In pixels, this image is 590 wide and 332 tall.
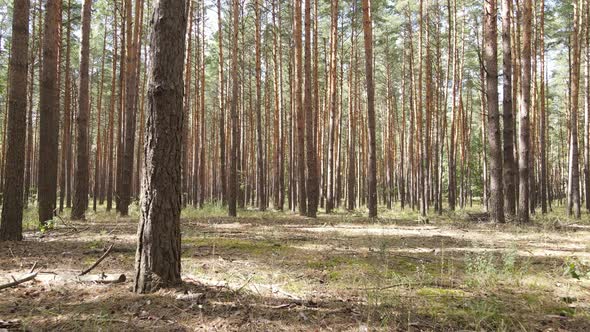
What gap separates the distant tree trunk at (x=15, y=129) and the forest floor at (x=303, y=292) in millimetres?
496

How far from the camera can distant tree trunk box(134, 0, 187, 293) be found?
3.37 m

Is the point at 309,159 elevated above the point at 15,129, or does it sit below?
below

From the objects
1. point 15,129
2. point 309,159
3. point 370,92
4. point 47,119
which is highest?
point 370,92

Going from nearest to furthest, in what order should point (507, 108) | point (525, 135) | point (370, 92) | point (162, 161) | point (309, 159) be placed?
point (162, 161), point (507, 108), point (525, 135), point (370, 92), point (309, 159)

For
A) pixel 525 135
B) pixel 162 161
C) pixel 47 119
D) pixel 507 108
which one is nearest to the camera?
pixel 162 161

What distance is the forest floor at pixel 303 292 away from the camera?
2.94 m

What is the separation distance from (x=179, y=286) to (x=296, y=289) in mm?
1130

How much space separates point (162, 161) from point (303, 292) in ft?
6.01

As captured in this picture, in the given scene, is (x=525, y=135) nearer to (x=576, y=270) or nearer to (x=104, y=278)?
(x=576, y=270)

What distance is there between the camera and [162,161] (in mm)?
3375

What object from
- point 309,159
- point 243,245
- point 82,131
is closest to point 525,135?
point 309,159

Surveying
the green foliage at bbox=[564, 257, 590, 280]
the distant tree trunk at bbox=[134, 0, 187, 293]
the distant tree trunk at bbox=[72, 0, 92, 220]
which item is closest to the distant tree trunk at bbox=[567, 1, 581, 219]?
the green foliage at bbox=[564, 257, 590, 280]

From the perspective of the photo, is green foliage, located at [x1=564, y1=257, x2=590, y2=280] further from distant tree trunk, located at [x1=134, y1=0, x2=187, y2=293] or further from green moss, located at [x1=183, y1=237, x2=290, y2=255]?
distant tree trunk, located at [x1=134, y1=0, x2=187, y2=293]

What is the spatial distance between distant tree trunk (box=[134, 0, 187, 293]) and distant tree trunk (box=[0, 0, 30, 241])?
4185 mm
